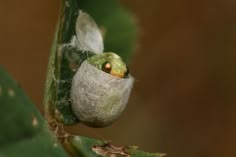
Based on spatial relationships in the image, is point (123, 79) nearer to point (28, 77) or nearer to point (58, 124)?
point (58, 124)

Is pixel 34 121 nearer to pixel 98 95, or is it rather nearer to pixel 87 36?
pixel 98 95

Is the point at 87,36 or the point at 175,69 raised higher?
the point at 87,36

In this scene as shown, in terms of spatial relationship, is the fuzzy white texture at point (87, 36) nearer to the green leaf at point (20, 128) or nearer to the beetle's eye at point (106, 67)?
the beetle's eye at point (106, 67)

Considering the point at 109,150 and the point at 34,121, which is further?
the point at 109,150

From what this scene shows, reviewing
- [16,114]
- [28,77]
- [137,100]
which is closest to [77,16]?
[16,114]

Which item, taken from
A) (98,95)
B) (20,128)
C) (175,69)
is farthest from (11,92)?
(175,69)

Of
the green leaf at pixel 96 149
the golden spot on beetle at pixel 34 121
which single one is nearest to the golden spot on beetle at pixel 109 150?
the green leaf at pixel 96 149
